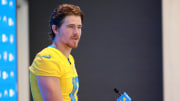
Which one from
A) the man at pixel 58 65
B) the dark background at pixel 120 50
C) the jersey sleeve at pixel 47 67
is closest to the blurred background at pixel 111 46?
the dark background at pixel 120 50

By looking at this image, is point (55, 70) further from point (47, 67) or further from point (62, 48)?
point (62, 48)

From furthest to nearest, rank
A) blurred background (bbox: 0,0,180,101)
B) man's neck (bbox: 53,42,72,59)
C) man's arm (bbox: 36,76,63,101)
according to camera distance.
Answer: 1. blurred background (bbox: 0,0,180,101)
2. man's neck (bbox: 53,42,72,59)
3. man's arm (bbox: 36,76,63,101)

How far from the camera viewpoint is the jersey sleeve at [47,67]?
99cm

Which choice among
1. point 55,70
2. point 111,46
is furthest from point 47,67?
point 111,46

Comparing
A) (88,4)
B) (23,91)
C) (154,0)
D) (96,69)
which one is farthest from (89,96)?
(154,0)

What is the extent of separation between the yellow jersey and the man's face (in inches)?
2.0

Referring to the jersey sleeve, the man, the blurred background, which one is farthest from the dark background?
the jersey sleeve

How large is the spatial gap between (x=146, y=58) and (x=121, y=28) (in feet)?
1.87

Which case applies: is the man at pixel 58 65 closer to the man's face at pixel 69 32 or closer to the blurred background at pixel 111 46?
the man's face at pixel 69 32

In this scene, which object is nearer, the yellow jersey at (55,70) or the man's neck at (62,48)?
the yellow jersey at (55,70)

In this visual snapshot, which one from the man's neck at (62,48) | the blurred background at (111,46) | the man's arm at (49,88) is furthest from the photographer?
the blurred background at (111,46)

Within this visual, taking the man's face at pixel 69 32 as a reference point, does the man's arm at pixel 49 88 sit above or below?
below

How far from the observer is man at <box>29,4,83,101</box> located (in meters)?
0.99

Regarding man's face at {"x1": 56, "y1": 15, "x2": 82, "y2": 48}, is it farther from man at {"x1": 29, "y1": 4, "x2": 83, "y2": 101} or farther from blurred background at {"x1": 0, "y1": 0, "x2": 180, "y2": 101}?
blurred background at {"x1": 0, "y1": 0, "x2": 180, "y2": 101}
